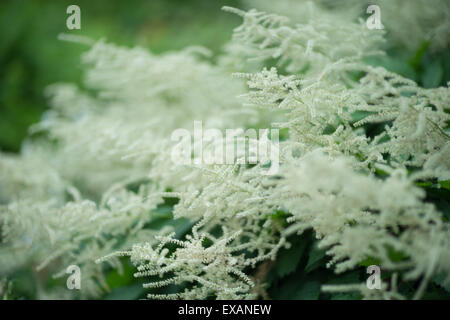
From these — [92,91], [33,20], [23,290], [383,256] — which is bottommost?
[23,290]

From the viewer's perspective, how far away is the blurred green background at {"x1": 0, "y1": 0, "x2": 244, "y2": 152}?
12.5 feet

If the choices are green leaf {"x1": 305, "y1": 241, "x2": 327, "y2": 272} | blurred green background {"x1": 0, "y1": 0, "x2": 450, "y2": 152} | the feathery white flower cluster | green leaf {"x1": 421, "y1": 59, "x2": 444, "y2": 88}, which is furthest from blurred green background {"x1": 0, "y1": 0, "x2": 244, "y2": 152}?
green leaf {"x1": 305, "y1": 241, "x2": 327, "y2": 272}

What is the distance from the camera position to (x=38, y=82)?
4.05 meters

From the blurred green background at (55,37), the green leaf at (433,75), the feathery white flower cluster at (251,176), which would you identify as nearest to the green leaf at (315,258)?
the feathery white flower cluster at (251,176)

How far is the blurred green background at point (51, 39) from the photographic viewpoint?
3.81m

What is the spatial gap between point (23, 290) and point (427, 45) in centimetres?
245

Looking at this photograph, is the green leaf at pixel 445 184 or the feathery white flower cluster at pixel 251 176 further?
the green leaf at pixel 445 184

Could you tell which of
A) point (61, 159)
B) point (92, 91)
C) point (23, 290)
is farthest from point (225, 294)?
point (92, 91)

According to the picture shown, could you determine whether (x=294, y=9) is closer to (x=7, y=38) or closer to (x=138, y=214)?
(x=138, y=214)

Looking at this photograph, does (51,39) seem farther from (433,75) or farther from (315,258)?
(315,258)

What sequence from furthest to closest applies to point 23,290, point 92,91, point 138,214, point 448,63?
point 92,91
point 23,290
point 448,63
point 138,214

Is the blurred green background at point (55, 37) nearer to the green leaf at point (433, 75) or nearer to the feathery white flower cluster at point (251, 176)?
the feathery white flower cluster at point (251, 176)

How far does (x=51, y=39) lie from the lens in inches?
168

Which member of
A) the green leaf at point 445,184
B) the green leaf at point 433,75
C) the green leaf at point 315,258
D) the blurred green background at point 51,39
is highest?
the blurred green background at point 51,39
